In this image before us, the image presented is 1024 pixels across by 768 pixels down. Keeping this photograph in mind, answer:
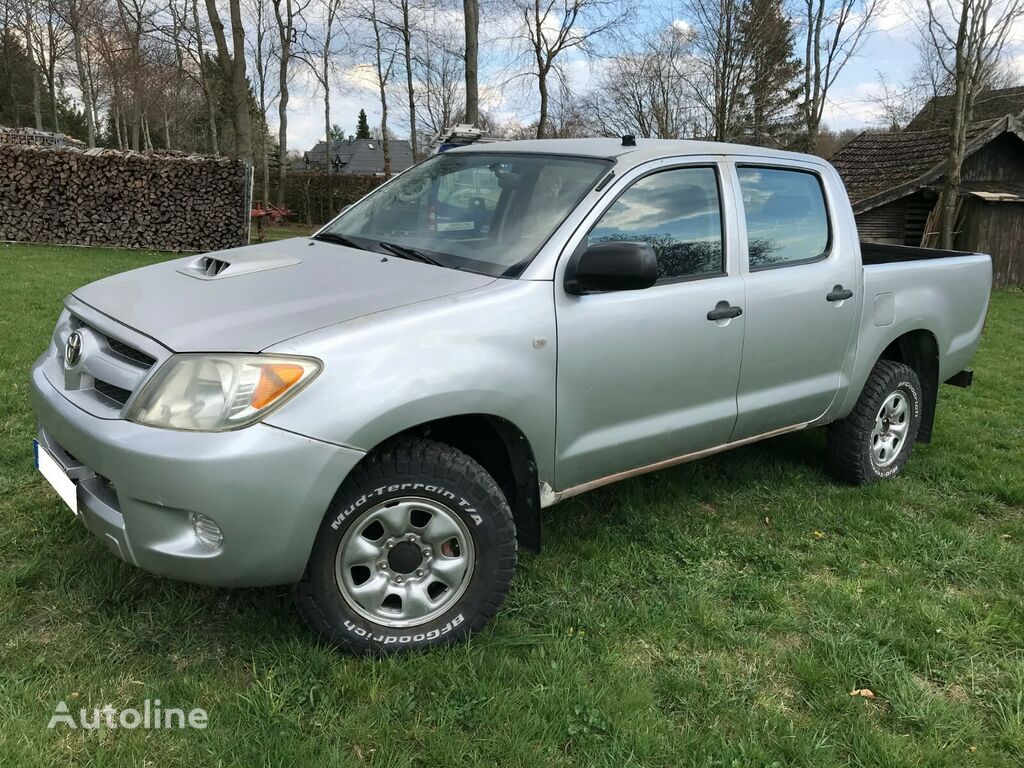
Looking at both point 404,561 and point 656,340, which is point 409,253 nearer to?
point 656,340

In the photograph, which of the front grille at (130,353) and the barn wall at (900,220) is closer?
the front grille at (130,353)

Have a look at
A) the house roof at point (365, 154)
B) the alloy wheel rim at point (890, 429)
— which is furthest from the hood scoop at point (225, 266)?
the house roof at point (365, 154)

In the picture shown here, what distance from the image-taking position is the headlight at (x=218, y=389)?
237 centimetres

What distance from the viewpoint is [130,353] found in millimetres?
2650

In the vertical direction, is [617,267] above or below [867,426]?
above

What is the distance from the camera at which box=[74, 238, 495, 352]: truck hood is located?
252 centimetres

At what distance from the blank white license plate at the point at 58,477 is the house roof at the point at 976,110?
24.1 metres

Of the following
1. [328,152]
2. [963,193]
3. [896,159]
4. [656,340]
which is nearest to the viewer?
[656,340]

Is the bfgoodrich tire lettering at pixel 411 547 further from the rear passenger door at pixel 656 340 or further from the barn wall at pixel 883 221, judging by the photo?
the barn wall at pixel 883 221

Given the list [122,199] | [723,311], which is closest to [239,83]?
[122,199]

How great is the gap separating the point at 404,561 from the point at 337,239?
5.65 feet

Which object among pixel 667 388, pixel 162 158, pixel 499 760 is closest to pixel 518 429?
pixel 667 388

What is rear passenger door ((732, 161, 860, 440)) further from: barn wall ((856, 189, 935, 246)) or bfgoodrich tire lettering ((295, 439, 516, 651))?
barn wall ((856, 189, 935, 246))

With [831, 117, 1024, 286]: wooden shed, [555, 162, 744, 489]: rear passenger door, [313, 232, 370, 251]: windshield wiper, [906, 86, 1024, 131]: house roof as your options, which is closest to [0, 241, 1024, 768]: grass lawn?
[555, 162, 744, 489]: rear passenger door
